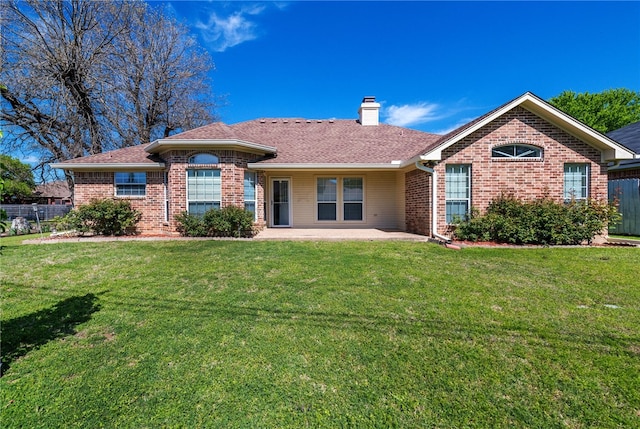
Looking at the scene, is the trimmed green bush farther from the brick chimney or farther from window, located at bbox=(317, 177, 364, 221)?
the brick chimney

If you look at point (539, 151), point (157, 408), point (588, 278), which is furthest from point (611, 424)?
point (539, 151)

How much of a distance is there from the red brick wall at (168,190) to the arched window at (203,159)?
118 millimetres

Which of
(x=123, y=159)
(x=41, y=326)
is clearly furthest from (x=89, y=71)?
(x=41, y=326)

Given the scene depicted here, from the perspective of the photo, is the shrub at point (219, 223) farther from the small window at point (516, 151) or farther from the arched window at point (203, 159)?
the small window at point (516, 151)

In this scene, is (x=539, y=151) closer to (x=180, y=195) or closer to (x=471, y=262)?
(x=471, y=262)

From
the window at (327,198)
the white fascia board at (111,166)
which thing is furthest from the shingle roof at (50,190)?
the window at (327,198)

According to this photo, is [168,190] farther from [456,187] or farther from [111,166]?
[456,187]

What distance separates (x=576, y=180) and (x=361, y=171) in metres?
7.19

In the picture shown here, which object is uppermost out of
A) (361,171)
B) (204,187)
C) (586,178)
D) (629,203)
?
(361,171)

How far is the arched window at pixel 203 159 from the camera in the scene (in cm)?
1040

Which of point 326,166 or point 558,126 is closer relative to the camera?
point 558,126

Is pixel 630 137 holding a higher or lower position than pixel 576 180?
higher

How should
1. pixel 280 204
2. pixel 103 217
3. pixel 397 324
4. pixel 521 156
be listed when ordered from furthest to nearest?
pixel 280 204 → pixel 103 217 → pixel 521 156 → pixel 397 324

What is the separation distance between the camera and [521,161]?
372 inches
